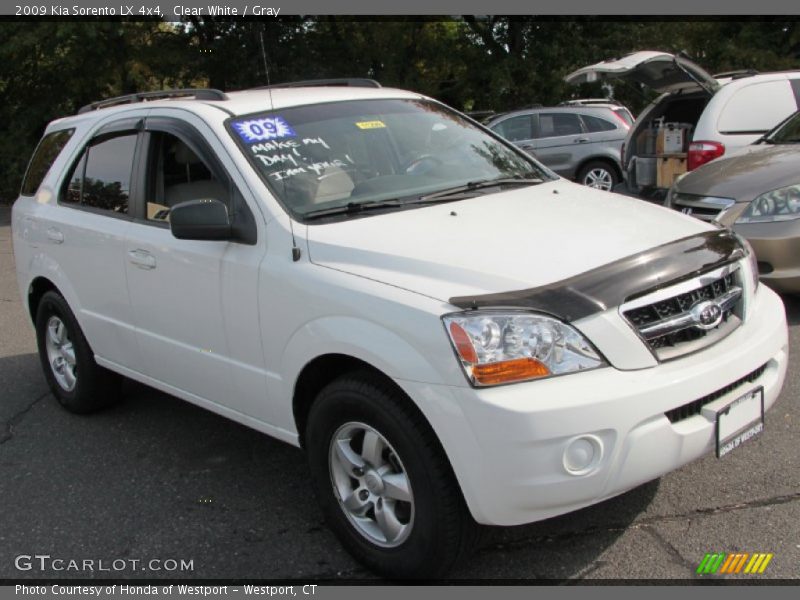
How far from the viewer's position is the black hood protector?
8.99 ft

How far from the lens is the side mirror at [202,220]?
342 cm

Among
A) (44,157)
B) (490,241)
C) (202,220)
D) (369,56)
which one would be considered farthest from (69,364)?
(369,56)

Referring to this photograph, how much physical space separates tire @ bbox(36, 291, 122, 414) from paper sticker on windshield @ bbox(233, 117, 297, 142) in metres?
1.81

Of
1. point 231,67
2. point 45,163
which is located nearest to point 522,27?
point 231,67

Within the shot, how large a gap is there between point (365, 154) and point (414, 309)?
1.32 m

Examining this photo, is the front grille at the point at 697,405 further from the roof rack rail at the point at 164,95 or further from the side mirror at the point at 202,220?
the roof rack rail at the point at 164,95

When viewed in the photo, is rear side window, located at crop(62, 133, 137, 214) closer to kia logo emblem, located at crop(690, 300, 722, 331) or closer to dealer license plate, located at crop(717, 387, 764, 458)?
kia logo emblem, located at crop(690, 300, 722, 331)

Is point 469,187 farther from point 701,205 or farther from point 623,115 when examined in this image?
point 623,115

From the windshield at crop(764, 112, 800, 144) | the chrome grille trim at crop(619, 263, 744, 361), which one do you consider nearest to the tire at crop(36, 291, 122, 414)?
the chrome grille trim at crop(619, 263, 744, 361)

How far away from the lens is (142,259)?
409 centimetres

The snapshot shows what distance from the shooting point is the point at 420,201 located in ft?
12.0

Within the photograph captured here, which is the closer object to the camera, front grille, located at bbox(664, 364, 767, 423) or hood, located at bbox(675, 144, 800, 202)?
front grille, located at bbox(664, 364, 767, 423)

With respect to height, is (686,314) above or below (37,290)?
above

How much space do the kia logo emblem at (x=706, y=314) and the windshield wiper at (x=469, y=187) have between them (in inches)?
46.6
